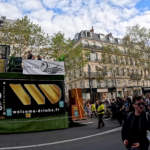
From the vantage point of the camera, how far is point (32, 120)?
1020 centimetres

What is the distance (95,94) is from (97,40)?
1536 centimetres

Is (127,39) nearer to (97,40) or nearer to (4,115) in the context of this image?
(97,40)

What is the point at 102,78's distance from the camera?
38.2 metres

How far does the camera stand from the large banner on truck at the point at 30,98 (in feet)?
32.9

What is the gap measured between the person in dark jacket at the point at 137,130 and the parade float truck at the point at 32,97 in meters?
7.99

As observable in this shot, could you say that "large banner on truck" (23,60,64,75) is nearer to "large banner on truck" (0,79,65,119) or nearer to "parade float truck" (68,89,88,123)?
"large banner on truck" (0,79,65,119)

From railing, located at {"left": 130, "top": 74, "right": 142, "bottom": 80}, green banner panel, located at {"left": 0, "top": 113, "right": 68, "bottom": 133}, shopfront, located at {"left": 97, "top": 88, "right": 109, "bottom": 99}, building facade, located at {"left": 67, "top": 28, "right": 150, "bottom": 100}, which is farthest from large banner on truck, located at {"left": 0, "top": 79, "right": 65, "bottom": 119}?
railing, located at {"left": 130, "top": 74, "right": 142, "bottom": 80}

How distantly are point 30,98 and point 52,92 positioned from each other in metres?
1.40

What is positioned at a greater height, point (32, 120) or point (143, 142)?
point (143, 142)

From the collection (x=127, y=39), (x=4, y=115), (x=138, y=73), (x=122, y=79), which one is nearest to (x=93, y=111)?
(x=4, y=115)

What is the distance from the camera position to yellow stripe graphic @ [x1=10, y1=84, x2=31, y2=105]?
10.3m

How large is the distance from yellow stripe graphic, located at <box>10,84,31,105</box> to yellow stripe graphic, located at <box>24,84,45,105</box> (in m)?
0.33

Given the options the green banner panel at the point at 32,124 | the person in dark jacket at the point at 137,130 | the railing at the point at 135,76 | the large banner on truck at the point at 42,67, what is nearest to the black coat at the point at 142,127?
the person in dark jacket at the point at 137,130

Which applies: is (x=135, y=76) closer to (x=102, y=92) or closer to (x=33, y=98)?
(x=102, y=92)
